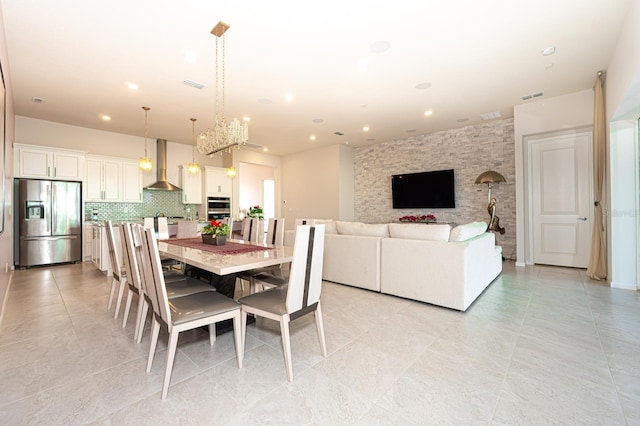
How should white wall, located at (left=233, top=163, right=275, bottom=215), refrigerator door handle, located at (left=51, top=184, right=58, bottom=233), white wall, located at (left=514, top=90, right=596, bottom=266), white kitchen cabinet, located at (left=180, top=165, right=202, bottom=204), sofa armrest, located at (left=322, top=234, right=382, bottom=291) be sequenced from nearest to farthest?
sofa armrest, located at (left=322, top=234, right=382, bottom=291)
white wall, located at (left=514, top=90, right=596, bottom=266)
refrigerator door handle, located at (left=51, top=184, right=58, bottom=233)
white kitchen cabinet, located at (left=180, top=165, right=202, bottom=204)
white wall, located at (left=233, top=163, right=275, bottom=215)

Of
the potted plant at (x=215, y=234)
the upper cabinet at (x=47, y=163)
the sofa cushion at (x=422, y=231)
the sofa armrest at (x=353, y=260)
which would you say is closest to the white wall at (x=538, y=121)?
the sofa cushion at (x=422, y=231)

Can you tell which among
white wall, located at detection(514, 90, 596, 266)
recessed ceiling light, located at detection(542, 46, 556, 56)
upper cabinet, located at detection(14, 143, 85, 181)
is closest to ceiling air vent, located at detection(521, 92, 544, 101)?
white wall, located at detection(514, 90, 596, 266)

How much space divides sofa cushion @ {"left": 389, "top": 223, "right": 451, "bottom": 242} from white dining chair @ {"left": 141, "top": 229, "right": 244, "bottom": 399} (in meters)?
2.15

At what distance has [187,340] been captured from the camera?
7.74 feet

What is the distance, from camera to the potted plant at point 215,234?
118 inches

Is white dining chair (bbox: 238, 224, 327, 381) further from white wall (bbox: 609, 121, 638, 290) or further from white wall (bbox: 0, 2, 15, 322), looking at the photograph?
white wall (bbox: 609, 121, 638, 290)

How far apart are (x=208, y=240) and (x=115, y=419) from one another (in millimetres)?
1815

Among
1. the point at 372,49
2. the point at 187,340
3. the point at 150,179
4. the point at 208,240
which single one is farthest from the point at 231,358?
the point at 150,179

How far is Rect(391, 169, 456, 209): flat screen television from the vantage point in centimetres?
659

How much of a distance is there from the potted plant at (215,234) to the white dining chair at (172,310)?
37.1 inches

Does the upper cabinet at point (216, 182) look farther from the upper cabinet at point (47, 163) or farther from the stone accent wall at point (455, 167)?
the stone accent wall at point (455, 167)

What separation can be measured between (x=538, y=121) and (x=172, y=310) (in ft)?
20.2

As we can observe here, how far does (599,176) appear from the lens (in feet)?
13.1

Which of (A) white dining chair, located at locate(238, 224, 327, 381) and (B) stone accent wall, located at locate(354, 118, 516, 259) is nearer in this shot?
(A) white dining chair, located at locate(238, 224, 327, 381)
